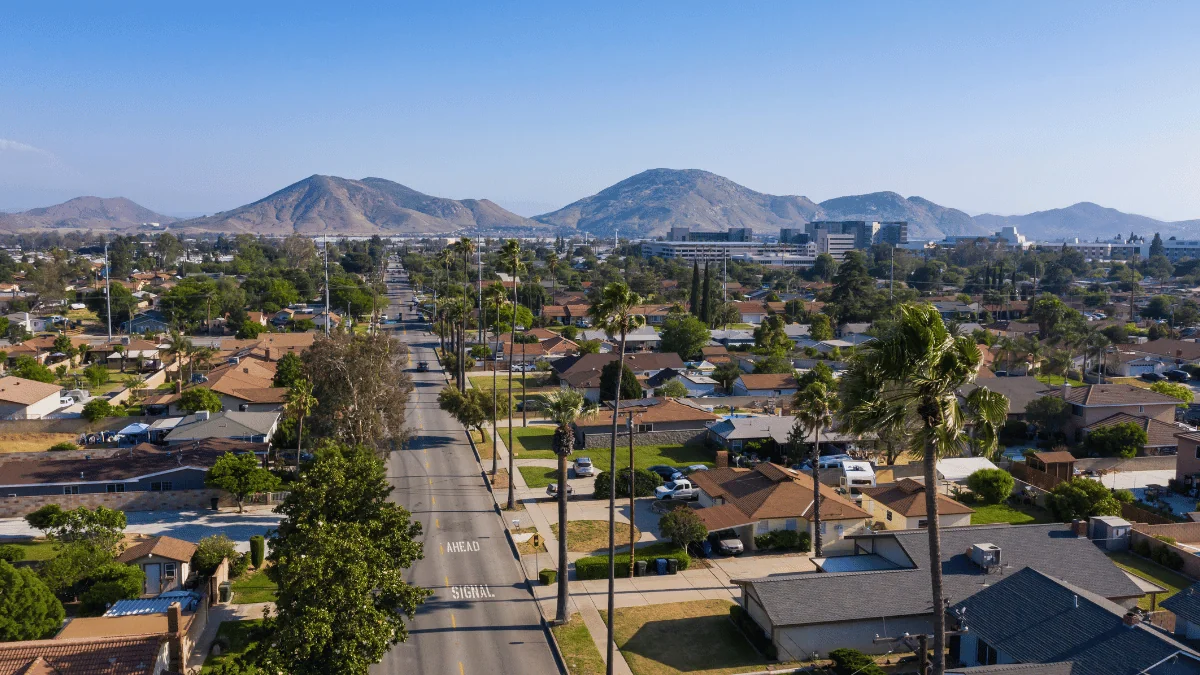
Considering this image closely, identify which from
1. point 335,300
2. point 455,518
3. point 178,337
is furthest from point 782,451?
point 335,300

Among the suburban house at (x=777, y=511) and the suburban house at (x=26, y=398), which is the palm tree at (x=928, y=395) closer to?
the suburban house at (x=777, y=511)

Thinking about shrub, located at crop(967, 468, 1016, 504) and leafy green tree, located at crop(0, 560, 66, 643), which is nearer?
leafy green tree, located at crop(0, 560, 66, 643)

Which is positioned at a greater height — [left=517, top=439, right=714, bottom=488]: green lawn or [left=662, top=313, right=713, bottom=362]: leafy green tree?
[left=662, top=313, right=713, bottom=362]: leafy green tree

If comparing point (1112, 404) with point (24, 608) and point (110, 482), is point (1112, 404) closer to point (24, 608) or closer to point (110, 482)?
point (110, 482)

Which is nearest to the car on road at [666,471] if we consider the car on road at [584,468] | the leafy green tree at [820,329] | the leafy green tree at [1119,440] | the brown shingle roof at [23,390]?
the car on road at [584,468]

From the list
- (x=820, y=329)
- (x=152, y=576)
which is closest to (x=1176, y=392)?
(x=820, y=329)

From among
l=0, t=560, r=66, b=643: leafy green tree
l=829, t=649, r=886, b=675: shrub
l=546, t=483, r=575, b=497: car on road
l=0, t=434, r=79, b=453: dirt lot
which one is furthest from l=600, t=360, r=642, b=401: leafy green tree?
l=0, t=560, r=66, b=643: leafy green tree

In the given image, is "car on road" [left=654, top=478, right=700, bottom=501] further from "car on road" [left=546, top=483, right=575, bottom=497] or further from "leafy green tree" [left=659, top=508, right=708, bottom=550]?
"leafy green tree" [left=659, top=508, right=708, bottom=550]

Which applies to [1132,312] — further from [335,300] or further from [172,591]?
[172,591]

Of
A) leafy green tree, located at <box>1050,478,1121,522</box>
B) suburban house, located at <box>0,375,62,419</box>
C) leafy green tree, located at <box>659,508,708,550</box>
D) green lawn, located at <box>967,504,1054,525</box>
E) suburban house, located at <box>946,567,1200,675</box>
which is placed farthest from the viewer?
suburban house, located at <box>0,375,62,419</box>
